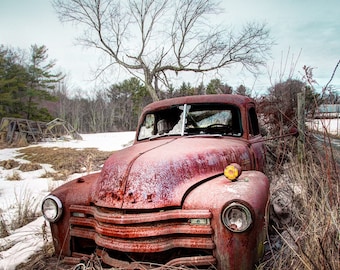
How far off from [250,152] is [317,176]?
2.66ft

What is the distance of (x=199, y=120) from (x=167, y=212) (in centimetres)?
190

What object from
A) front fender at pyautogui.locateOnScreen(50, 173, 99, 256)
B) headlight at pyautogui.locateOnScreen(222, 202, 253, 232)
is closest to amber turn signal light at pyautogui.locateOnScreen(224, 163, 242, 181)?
headlight at pyautogui.locateOnScreen(222, 202, 253, 232)

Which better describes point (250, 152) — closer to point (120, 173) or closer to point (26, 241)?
point (120, 173)

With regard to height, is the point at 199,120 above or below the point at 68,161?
above

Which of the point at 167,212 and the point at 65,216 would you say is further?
the point at 65,216

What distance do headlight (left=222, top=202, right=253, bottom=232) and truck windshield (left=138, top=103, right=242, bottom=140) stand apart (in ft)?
5.17

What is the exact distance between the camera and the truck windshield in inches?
141

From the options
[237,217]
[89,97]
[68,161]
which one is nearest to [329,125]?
[237,217]

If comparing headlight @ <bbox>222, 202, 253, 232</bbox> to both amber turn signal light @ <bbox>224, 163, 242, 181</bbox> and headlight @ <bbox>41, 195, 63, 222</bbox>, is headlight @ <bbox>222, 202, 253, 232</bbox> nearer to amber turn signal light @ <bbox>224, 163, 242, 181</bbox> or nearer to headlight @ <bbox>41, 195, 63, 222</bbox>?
amber turn signal light @ <bbox>224, 163, 242, 181</bbox>

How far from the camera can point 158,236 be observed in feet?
6.75

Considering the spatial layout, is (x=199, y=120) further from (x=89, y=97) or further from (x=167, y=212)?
(x=89, y=97)

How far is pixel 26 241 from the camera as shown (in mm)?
3484

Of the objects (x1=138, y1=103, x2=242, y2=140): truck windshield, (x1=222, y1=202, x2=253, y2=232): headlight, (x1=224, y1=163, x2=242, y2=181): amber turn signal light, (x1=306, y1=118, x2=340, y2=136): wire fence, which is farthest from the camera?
(x1=138, y1=103, x2=242, y2=140): truck windshield

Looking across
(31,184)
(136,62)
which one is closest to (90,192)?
(31,184)
